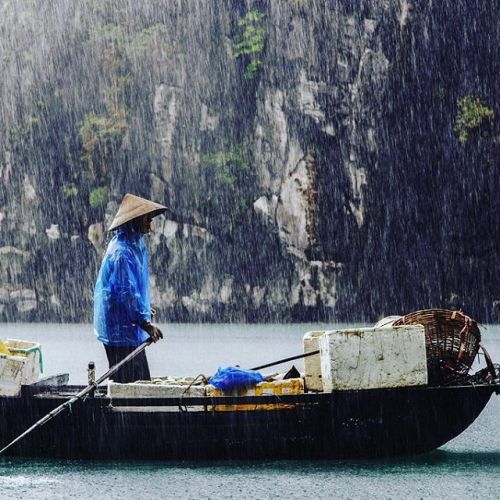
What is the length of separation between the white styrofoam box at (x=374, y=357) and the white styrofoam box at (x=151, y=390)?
130 centimetres

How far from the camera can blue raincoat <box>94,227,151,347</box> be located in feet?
29.2

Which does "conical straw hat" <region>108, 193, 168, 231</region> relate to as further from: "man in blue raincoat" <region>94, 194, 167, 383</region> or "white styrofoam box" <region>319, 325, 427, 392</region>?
"white styrofoam box" <region>319, 325, 427, 392</region>

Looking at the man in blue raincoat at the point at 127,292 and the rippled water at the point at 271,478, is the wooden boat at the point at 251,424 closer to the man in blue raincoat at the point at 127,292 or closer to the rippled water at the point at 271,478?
the rippled water at the point at 271,478

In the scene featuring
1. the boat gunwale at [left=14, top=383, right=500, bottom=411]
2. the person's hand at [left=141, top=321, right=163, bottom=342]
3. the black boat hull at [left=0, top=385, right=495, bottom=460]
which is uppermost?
the person's hand at [left=141, top=321, right=163, bottom=342]

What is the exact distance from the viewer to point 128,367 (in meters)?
9.19

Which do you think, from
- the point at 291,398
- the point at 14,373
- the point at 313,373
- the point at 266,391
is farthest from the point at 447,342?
the point at 14,373

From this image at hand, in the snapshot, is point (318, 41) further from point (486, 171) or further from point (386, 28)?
point (486, 171)

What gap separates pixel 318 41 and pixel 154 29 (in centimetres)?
1088

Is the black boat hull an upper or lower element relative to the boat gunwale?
lower

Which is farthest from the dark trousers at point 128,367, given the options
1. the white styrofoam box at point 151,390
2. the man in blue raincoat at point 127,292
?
the white styrofoam box at point 151,390

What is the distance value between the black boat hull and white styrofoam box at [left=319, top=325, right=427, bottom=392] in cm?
12

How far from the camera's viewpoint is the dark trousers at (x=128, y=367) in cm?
909

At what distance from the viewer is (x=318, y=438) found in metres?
8.77

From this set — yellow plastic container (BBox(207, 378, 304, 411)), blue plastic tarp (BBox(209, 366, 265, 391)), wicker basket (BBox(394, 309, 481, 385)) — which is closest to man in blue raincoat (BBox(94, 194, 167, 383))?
blue plastic tarp (BBox(209, 366, 265, 391))
